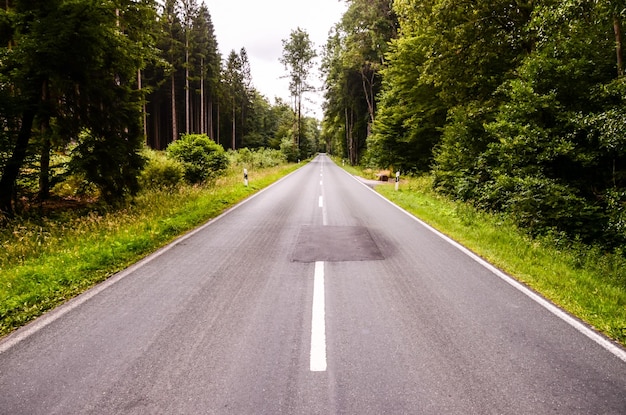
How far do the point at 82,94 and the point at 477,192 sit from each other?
1312cm

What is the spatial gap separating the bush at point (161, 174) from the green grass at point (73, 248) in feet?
7.13

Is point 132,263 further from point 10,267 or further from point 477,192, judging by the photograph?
point 477,192

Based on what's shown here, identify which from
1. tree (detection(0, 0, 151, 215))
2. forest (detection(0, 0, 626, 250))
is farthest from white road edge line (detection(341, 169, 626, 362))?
tree (detection(0, 0, 151, 215))

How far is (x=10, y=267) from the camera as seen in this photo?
5309 millimetres

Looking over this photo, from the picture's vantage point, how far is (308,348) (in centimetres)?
316

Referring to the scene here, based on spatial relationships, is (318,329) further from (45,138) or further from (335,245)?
(45,138)

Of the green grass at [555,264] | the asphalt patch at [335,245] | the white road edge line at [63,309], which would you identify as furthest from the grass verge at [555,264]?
the white road edge line at [63,309]

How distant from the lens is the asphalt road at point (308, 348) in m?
2.50

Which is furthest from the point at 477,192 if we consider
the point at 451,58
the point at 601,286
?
the point at 601,286

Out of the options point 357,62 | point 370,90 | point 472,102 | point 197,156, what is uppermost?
point 357,62

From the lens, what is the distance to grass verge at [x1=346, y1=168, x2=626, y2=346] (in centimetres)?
401

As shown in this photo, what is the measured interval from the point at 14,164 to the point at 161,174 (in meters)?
6.04

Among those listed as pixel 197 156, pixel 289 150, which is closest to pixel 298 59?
pixel 289 150

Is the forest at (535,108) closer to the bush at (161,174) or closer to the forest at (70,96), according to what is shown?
the forest at (70,96)
